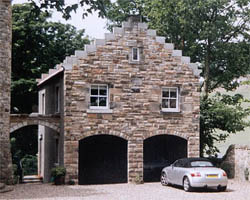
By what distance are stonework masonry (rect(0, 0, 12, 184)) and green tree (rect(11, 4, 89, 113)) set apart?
14.0 meters

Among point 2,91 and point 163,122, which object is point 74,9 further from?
point 163,122

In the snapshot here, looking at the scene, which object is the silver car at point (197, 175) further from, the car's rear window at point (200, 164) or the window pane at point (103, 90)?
the window pane at point (103, 90)

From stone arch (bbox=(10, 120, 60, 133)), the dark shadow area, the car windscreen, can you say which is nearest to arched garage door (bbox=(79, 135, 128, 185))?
stone arch (bbox=(10, 120, 60, 133))

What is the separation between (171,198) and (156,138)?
1104 centimetres

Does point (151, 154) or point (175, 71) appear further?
point (151, 154)

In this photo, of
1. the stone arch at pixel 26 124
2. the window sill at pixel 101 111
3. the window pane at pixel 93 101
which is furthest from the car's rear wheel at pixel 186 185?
the stone arch at pixel 26 124

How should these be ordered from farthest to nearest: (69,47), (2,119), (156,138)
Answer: (69,47)
(156,138)
(2,119)

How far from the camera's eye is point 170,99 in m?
25.8

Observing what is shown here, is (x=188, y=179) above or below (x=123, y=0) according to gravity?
below

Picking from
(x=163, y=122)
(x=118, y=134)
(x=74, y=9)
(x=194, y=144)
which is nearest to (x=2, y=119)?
(x=118, y=134)

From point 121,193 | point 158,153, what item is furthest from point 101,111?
point 158,153

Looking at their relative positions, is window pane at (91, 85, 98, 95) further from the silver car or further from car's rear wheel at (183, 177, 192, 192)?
car's rear wheel at (183, 177, 192, 192)

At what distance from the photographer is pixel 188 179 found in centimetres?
2009

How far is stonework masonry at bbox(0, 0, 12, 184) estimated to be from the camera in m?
22.3
